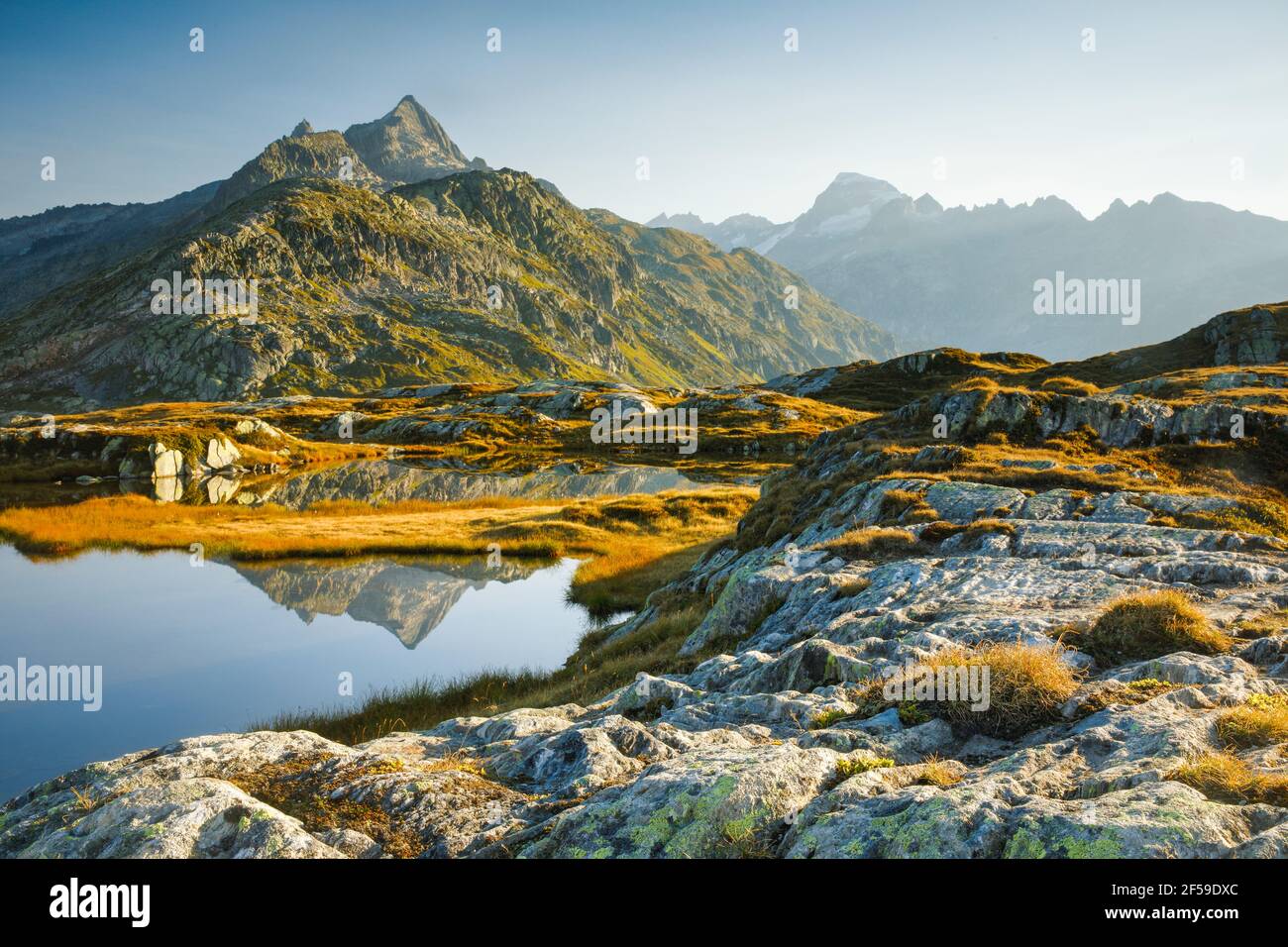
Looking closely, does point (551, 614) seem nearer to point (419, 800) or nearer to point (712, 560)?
point (712, 560)

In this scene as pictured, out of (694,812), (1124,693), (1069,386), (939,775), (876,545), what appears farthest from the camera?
(1069,386)

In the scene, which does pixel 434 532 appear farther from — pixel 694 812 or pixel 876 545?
pixel 694 812

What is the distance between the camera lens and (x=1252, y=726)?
755 centimetres

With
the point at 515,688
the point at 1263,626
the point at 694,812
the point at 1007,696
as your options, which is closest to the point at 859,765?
the point at 694,812

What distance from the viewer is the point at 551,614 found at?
36344 millimetres

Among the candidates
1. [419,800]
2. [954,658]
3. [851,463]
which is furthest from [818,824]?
[851,463]

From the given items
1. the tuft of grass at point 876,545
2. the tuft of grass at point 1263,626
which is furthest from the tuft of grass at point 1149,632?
the tuft of grass at point 876,545

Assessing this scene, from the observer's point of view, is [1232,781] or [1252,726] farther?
[1252,726]

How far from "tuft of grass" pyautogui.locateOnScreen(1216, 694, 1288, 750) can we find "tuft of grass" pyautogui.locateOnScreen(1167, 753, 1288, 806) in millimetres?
1197

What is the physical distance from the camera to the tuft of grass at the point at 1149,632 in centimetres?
1101

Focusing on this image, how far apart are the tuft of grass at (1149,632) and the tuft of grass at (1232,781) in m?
5.07

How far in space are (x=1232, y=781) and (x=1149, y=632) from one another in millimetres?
6492
